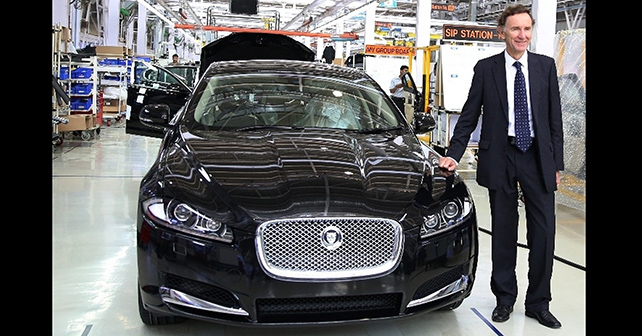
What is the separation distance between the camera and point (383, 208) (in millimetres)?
2412

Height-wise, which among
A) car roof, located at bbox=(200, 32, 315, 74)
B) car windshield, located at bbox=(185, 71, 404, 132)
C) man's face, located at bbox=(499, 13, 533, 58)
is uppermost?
car roof, located at bbox=(200, 32, 315, 74)

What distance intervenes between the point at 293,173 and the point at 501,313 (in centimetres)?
129

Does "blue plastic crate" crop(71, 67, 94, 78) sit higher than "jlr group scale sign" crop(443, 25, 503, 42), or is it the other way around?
"jlr group scale sign" crop(443, 25, 503, 42)

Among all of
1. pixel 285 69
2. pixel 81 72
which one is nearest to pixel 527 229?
pixel 285 69

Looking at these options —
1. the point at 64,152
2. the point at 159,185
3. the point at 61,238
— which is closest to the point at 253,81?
the point at 159,185

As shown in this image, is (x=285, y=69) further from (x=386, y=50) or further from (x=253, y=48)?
(x=386, y=50)

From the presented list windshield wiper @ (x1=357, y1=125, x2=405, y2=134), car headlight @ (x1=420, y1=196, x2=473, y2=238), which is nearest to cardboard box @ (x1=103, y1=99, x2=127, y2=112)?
windshield wiper @ (x1=357, y1=125, x2=405, y2=134)

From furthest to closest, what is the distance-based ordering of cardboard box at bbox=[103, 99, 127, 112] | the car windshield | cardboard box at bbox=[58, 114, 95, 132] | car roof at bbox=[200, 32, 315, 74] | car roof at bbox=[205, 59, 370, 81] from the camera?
cardboard box at bbox=[103, 99, 127, 112], cardboard box at bbox=[58, 114, 95, 132], car roof at bbox=[200, 32, 315, 74], car roof at bbox=[205, 59, 370, 81], the car windshield

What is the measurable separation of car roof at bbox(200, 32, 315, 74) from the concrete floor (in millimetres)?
1922

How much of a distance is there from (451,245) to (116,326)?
1.54m

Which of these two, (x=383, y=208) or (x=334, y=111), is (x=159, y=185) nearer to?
(x=383, y=208)

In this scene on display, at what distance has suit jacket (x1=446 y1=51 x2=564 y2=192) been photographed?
290 centimetres

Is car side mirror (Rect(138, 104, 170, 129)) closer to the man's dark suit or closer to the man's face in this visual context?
the man's dark suit

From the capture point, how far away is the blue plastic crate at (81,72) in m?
11.2
